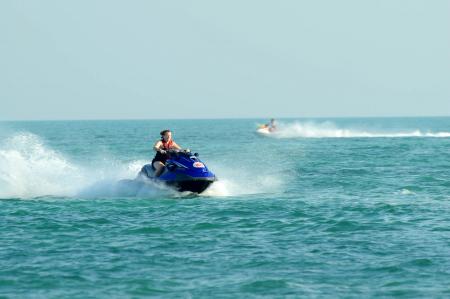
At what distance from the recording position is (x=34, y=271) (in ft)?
40.5

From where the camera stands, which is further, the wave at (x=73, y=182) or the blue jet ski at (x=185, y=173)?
the wave at (x=73, y=182)

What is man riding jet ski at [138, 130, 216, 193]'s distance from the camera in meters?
20.5

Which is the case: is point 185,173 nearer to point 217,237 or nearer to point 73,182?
point 217,237

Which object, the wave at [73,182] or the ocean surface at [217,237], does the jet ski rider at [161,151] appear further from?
the ocean surface at [217,237]

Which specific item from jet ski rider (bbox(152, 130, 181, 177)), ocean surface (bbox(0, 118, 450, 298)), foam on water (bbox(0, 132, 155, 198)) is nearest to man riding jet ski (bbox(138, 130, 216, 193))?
jet ski rider (bbox(152, 130, 181, 177))

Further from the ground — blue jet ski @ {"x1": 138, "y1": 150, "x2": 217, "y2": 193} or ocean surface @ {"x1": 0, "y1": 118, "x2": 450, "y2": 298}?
blue jet ski @ {"x1": 138, "y1": 150, "x2": 217, "y2": 193}

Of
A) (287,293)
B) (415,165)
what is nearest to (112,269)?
(287,293)

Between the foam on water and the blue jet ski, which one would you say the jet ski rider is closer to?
the blue jet ski

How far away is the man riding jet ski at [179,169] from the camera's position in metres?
20.5

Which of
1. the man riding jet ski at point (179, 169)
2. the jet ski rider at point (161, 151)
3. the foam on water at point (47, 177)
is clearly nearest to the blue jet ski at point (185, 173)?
the man riding jet ski at point (179, 169)

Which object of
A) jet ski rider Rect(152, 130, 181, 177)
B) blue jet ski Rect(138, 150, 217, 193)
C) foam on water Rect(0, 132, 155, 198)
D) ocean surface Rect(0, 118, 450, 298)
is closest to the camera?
ocean surface Rect(0, 118, 450, 298)

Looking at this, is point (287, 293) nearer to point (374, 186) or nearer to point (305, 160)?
point (374, 186)

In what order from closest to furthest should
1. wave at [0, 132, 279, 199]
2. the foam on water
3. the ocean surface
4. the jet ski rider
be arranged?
1. the ocean surface
2. the jet ski rider
3. wave at [0, 132, 279, 199]
4. the foam on water

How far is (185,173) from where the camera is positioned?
20.5m
